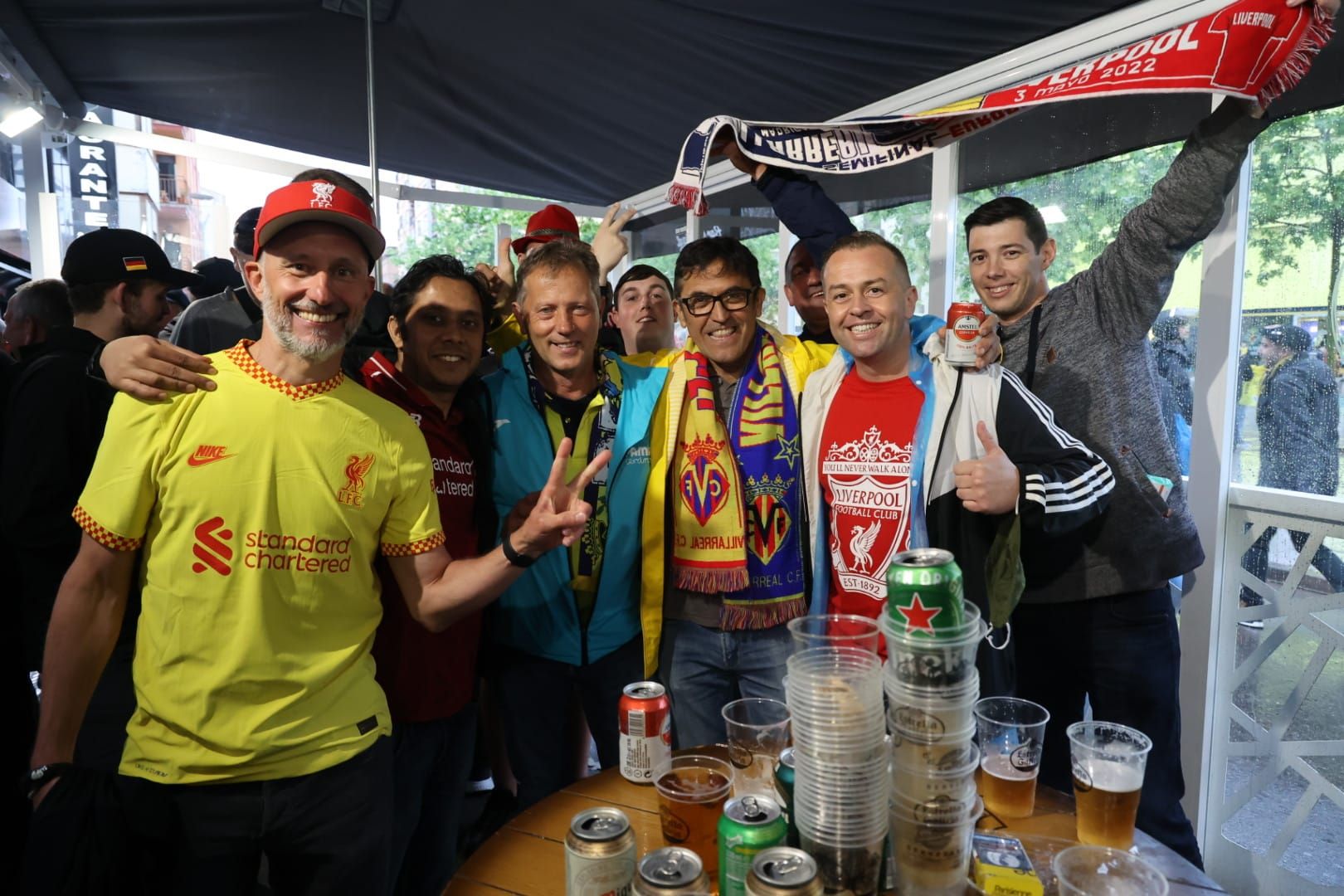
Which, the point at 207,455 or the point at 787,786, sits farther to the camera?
the point at 207,455

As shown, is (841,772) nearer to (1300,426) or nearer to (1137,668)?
(1137,668)

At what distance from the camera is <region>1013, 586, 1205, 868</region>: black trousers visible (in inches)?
80.6

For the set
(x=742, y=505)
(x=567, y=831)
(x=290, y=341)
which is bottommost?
(x=567, y=831)

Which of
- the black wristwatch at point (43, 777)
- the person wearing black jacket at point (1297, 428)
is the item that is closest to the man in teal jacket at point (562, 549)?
the black wristwatch at point (43, 777)

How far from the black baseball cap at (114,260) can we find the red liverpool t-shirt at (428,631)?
43.8 inches

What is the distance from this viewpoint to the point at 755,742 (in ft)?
4.25

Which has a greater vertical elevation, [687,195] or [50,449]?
[687,195]

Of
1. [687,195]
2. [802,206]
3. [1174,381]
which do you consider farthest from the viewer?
[1174,381]

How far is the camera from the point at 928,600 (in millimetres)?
955

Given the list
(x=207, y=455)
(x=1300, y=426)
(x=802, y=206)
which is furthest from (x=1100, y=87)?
(x=207, y=455)

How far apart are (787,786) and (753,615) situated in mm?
943

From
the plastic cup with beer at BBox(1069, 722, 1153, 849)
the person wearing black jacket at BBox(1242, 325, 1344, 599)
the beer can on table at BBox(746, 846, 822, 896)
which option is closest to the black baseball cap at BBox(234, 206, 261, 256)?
the beer can on table at BBox(746, 846, 822, 896)

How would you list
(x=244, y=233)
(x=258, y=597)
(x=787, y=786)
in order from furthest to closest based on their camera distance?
(x=244, y=233) < (x=258, y=597) < (x=787, y=786)

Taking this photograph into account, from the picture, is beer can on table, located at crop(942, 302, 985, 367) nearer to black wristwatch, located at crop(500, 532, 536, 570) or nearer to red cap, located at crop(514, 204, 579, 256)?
black wristwatch, located at crop(500, 532, 536, 570)
